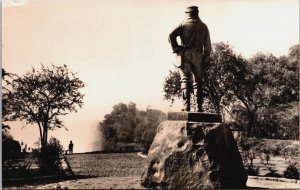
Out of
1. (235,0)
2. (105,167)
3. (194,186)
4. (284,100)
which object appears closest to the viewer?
A: (194,186)

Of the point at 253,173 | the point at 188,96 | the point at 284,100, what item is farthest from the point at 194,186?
the point at 284,100

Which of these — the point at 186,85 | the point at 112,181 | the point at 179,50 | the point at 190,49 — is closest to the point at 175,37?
the point at 179,50

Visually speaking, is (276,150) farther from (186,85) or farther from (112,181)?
(112,181)

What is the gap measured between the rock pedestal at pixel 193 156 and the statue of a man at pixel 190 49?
1.94 feet

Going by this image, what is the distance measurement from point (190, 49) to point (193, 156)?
7.80ft

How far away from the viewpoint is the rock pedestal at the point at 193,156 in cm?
792

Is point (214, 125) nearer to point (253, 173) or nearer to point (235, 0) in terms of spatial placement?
point (235, 0)

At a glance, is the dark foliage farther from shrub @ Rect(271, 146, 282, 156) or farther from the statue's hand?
the statue's hand

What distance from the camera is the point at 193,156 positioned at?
26.3 feet

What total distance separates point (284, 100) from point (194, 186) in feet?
71.0

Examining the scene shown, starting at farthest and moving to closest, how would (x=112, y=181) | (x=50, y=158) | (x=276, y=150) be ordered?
(x=276, y=150), (x=50, y=158), (x=112, y=181)

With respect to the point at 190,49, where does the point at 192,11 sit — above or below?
above

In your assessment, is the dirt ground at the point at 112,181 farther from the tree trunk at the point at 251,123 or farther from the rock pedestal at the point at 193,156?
the tree trunk at the point at 251,123

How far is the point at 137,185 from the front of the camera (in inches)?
333
